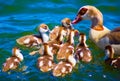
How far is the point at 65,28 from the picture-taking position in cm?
1272

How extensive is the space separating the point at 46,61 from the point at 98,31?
2388 millimetres

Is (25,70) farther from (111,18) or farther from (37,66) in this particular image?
(111,18)

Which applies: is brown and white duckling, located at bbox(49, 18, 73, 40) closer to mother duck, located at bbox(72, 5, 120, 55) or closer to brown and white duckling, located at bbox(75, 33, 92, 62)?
mother duck, located at bbox(72, 5, 120, 55)

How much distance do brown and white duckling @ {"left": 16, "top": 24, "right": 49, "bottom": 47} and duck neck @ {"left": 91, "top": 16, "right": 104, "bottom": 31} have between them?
1.24 metres

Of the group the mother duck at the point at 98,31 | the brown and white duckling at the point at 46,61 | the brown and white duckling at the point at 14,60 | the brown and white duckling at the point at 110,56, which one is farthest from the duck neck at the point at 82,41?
the brown and white duckling at the point at 14,60

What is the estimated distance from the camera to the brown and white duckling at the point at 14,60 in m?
10.9

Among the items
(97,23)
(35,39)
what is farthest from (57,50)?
(97,23)

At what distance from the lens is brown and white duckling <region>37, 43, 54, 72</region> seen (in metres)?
10.7

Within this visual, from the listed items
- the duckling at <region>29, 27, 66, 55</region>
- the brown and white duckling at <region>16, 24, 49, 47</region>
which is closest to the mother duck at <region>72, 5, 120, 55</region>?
the duckling at <region>29, 27, 66, 55</region>

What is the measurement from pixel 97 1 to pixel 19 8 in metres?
2.48

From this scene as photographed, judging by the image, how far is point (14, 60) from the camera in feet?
36.4

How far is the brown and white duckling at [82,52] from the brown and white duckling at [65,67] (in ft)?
1.14

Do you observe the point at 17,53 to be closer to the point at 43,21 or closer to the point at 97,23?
the point at 97,23

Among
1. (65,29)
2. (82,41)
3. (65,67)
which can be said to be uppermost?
(65,29)
